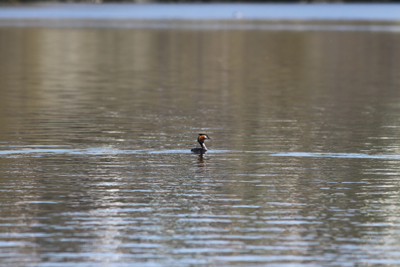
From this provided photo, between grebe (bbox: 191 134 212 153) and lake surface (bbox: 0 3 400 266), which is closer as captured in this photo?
lake surface (bbox: 0 3 400 266)

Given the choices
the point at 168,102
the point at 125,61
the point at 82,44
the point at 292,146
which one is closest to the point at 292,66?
the point at 125,61

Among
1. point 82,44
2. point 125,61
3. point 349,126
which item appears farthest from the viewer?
point 82,44

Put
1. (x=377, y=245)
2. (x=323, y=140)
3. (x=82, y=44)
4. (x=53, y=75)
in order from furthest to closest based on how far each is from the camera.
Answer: (x=82, y=44) → (x=53, y=75) → (x=323, y=140) → (x=377, y=245)

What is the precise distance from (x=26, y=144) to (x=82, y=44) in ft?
202

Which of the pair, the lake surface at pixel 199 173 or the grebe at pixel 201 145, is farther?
the grebe at pixel 201 145

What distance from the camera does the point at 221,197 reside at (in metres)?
18.2

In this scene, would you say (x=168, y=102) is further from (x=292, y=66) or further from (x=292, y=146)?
(x=292, y=66)

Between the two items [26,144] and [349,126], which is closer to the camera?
[26,144]

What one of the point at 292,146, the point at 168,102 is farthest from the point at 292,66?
the point at 292,146

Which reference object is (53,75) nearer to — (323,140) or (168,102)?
(168,102)

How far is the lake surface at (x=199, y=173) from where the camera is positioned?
14.7 meters

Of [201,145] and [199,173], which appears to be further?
Result: [201,145]

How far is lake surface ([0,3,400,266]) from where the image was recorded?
1472 centimetres

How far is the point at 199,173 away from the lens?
2069 centimetres
